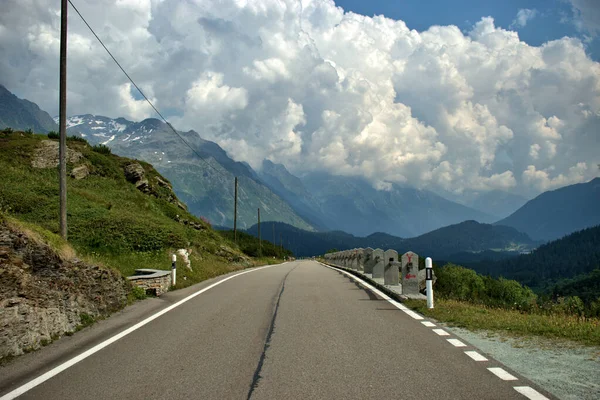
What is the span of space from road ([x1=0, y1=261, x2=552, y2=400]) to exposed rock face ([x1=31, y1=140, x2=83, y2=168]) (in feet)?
92.7

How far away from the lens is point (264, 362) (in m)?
5.84

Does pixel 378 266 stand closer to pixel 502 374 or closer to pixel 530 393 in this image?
pixel 502 374

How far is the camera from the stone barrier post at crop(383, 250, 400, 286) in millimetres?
Result: 15039

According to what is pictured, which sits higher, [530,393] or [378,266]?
[378,266]

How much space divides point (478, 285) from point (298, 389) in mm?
115078

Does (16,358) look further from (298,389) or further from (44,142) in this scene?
(44,142)

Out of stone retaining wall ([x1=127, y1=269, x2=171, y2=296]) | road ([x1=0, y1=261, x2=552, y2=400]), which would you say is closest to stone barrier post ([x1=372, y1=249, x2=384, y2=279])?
stone retaining wall ([x1=127, y1=269, x2=171, y2=296])

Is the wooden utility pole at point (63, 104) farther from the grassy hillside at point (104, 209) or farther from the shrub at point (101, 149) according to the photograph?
the shrub at point (101, 149)

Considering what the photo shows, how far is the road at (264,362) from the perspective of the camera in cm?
473

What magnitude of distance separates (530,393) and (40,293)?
7033mm

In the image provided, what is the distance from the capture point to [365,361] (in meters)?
5.87

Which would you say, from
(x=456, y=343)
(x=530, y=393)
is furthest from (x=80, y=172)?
(x=530, y=393)

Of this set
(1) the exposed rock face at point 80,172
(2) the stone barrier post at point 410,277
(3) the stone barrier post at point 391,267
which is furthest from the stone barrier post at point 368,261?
(1) the exposed rock face at point 80,172

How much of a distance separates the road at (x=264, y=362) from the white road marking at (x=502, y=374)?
0.18ft
